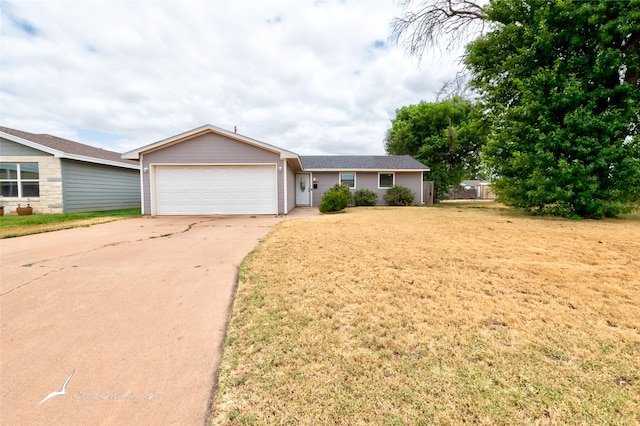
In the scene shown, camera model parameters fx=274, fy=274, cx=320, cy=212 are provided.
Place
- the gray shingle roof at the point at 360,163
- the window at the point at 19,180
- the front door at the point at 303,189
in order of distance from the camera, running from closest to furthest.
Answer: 1. the window at the point at 19,180
2. the gray shingle roof at the point at 360,163
3. the front door at the point at 303,189

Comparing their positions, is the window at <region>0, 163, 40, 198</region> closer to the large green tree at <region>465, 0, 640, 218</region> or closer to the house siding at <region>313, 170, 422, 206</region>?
the house siding at <region>313, 170, 422, 206</region>

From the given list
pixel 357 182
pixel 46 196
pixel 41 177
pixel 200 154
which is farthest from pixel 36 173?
pixel 357 182

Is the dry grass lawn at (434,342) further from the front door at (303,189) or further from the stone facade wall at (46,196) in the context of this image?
the front door at (303,189)

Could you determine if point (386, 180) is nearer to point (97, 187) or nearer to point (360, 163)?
point (360, 163)

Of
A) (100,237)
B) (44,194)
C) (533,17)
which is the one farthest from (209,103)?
(533,17)

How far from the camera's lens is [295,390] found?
163 cm

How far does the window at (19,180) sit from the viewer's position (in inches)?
436

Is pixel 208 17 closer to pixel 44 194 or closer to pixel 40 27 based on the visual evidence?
pixel 40 27

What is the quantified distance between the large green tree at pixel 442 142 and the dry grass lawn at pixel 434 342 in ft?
58.1

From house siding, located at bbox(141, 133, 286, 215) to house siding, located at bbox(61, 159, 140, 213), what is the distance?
351cm

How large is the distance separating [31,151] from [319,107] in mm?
17667

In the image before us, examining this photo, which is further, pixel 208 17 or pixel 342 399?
pixel 208 17

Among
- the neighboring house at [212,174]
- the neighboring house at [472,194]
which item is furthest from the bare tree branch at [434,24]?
the neighboring house at [472,194]

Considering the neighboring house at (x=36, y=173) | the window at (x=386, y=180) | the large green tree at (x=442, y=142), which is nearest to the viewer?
the neighboring house at (x=36, y=173)
